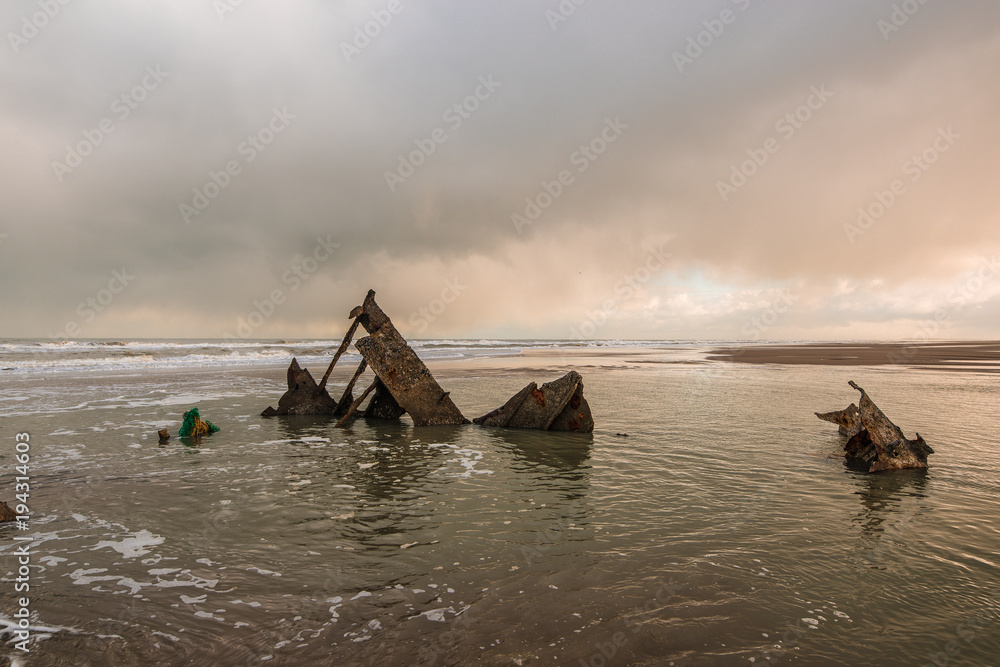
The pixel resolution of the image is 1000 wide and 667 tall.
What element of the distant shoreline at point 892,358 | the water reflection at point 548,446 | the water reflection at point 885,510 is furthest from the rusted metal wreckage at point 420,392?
the distant shoreline at point 892,358

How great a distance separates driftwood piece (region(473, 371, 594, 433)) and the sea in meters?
0.74

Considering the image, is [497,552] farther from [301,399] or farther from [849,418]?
[301,399]

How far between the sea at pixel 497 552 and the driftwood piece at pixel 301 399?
2.81m

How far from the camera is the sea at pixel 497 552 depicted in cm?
274

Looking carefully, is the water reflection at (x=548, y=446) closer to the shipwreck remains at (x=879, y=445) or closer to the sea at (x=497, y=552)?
the sea at (x=497, y=552)

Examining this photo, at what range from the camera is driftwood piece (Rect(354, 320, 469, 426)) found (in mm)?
9969

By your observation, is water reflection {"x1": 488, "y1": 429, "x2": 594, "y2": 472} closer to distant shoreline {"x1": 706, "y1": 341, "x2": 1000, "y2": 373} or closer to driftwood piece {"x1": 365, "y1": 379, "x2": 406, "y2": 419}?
driftwood piece {"x1": 365, "y1": 379, "x2": 406, "y2": 419}

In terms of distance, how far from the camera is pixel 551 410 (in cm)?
940

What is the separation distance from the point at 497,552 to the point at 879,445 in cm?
578

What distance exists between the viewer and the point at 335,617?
9.85 feet

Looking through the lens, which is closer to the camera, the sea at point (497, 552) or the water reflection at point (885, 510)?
the sea at point (497, 552)

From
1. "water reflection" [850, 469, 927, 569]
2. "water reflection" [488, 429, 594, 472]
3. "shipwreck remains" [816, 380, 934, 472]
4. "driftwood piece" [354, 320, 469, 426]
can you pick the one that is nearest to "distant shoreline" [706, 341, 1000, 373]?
"shipwreck remains" [816, 380, 934, 472]

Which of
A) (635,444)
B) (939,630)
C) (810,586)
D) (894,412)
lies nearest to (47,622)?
(810,586)

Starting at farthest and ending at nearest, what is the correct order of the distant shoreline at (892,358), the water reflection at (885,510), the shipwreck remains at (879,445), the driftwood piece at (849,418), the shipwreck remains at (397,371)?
the distant shoreline at (892,358), the shipwreck remains at (397,371), the driftwood piece at (849,418), the shipwreck remains at (879,445), the water reflection at (885,510)
